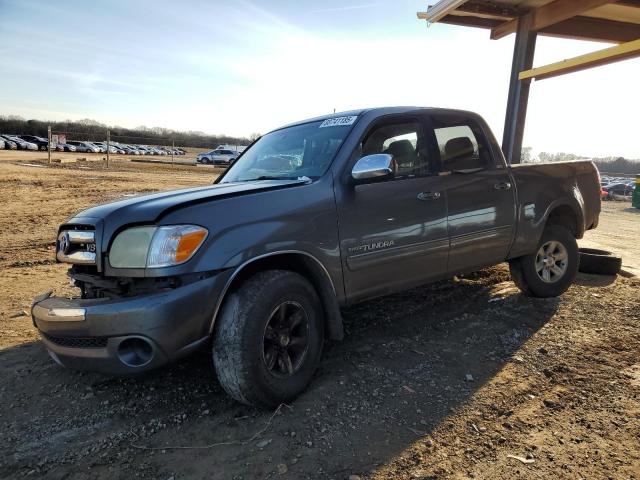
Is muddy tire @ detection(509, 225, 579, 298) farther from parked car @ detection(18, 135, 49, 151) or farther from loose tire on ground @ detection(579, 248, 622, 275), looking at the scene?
parked car @ detection(18, 135, 49, 151)

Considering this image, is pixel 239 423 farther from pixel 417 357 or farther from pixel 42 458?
pixel 417 357

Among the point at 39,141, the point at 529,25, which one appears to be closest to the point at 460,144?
the point at 529,25

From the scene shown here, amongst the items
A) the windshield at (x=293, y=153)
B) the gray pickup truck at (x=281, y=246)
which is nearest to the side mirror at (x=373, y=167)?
the gray pickup truck at (x=281, y=246)

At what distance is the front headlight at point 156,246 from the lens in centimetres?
252

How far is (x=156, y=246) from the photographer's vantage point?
2533mm

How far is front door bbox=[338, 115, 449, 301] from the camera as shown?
10.6ft

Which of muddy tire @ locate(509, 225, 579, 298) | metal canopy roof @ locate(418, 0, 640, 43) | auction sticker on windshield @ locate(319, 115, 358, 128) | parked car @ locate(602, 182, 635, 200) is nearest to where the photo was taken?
auction sticker on windshield @ locate(319, 115, 358, 128)

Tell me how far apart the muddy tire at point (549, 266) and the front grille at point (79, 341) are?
413cm

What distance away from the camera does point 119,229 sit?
2.61 meters

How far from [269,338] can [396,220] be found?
1340 mm

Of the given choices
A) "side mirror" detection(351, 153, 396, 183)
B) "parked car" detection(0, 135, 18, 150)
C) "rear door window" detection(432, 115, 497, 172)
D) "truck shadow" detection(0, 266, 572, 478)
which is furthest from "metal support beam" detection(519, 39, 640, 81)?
"parked car" detection(0, 135, 18, 150)

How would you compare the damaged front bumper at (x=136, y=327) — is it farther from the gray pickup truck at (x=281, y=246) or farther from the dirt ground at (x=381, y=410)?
the dirt ground at (x=381, y=410)

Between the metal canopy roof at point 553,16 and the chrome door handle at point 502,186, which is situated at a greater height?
the metal canopy roof at point 553,16

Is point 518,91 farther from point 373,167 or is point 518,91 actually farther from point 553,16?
point 373,167
